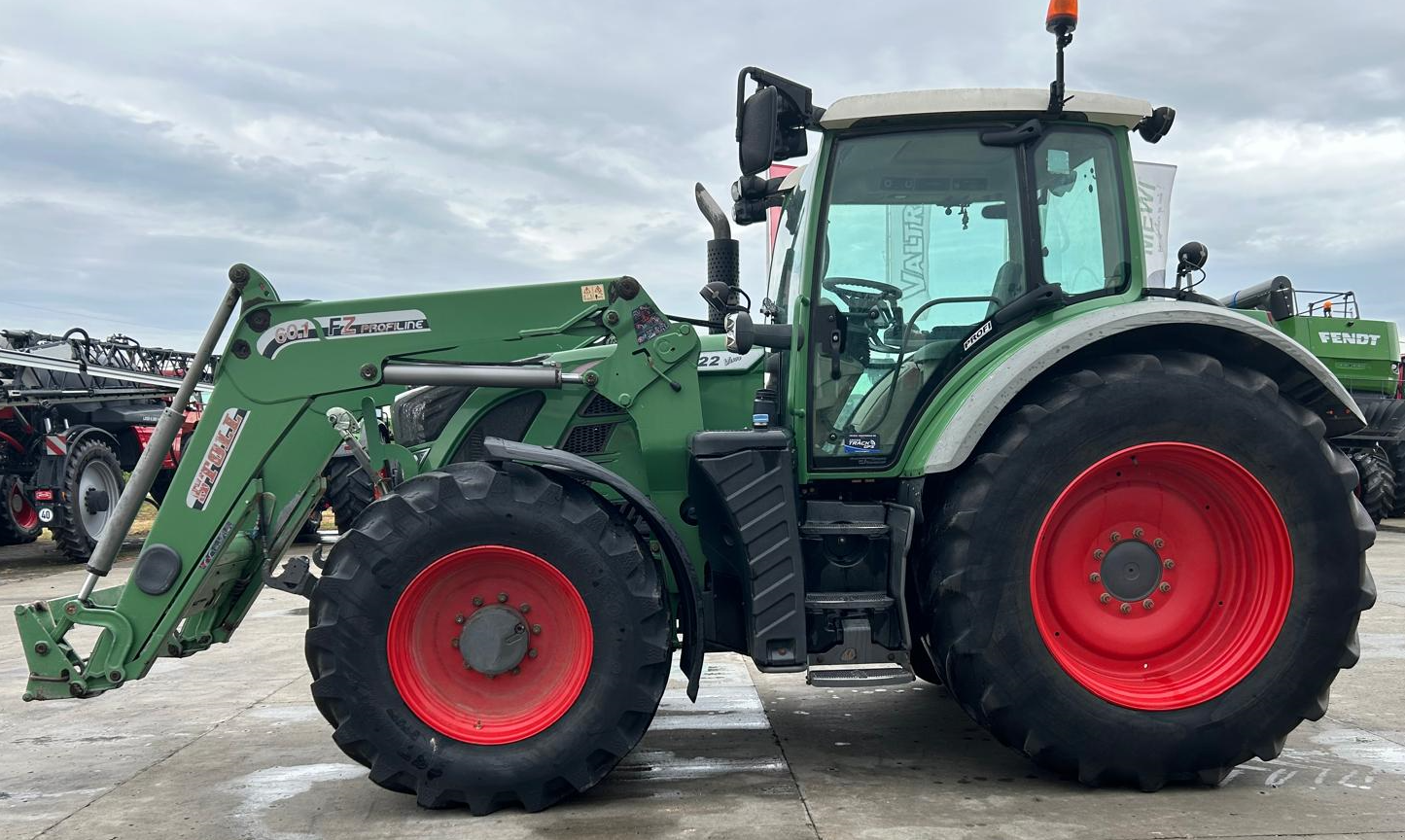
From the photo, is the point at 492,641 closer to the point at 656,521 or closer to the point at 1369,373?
the point at 656,521

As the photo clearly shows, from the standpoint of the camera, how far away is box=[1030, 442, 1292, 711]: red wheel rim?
13.1 feet

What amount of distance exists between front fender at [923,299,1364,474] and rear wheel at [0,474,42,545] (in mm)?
13258

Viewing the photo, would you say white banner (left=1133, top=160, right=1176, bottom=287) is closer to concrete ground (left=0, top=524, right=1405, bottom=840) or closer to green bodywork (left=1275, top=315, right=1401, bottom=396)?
concrete ground (left=0, top=524, right=1405, bottom=840)

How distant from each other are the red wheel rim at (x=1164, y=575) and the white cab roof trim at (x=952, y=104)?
1.39 metres

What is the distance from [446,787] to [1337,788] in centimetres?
316

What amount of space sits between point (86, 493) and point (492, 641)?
11.8 m

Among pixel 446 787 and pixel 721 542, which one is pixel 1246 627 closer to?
pixel 721 542

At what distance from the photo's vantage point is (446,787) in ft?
12.4

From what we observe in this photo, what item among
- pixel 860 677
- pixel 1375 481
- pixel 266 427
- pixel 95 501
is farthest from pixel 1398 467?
pixel 95 501

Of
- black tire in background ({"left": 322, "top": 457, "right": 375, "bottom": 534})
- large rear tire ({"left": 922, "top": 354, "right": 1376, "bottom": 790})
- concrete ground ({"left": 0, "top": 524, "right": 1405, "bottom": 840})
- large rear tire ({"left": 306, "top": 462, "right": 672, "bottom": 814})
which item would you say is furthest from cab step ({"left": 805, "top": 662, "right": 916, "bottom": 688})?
black tire in background ({"left": 322, "top": 457, "right": 375, "bottom": 534})

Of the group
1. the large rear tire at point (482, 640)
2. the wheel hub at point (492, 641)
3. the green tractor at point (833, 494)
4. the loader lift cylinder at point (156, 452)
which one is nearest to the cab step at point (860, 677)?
the green tractor at point (833, 494)

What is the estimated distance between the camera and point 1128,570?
4.09 metres

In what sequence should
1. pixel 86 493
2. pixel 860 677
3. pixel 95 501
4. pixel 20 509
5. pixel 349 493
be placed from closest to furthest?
1. pixel 860 677
2. pixel 349 493
3. pixel 86 493
4. pixel 95 501
5. pixel 20 509

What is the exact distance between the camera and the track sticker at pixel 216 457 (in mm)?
4125
